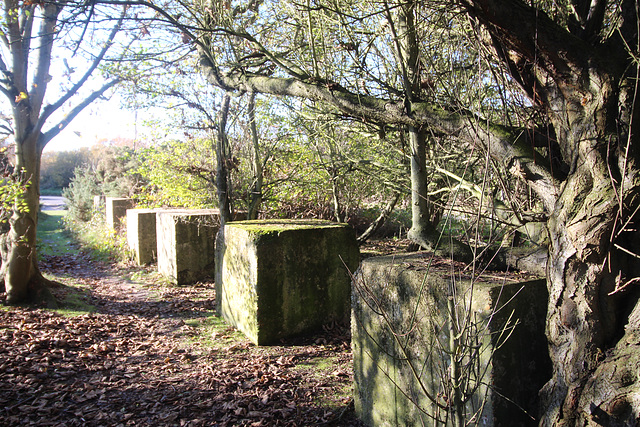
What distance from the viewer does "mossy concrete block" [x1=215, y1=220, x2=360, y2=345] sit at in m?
5.28

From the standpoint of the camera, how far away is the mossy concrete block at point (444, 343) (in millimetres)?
2457

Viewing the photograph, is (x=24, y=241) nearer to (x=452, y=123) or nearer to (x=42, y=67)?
(x=42, y=67)

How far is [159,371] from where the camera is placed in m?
4.73

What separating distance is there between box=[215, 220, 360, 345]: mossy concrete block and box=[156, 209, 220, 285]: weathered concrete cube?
268cm

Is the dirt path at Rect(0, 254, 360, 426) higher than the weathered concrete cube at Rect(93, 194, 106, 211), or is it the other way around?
the weathered concrete cube at Rect(93, 194, 106, 211)

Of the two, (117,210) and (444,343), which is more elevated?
(117,210)

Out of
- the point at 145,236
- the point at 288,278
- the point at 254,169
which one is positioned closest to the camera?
the point at 288,278

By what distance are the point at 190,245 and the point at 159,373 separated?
4.00 metres

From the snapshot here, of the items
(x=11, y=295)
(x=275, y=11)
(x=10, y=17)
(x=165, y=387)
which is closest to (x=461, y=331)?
(x=165, y=387)

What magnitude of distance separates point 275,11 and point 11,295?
18.3 ft

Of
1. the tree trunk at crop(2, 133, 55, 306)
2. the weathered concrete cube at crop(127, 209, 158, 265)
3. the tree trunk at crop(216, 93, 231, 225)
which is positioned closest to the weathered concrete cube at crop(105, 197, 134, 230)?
the weathered concrete cube at crop(127, 209, 158, 265)

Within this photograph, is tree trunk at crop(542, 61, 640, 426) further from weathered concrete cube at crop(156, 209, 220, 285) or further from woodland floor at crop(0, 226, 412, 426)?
weathered concrete cube at crop(156, 209, 220, 285)

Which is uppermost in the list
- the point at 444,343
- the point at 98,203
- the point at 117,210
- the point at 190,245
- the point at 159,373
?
the point at 98,203

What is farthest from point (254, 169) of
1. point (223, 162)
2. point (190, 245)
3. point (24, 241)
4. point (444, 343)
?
point (444, 343)
